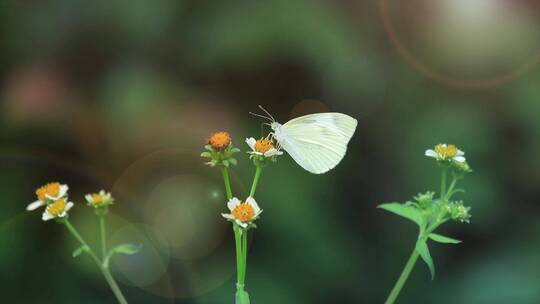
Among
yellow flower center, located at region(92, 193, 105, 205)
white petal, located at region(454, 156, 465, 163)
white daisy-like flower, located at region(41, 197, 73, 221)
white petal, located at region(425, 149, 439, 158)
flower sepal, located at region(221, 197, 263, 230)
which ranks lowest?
white daisy-like flower, located at region(41, 197, 73, 221)

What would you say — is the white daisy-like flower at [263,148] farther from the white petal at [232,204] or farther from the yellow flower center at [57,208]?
the yellow flower center at [57,208]

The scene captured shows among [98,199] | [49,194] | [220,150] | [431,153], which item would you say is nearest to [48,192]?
[49,194]

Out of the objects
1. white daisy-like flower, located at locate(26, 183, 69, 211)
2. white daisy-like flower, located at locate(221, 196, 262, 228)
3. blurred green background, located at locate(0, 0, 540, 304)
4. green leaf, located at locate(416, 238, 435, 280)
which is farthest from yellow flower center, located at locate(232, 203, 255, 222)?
blurred green background, located at locate(0, 0, 540, 304)

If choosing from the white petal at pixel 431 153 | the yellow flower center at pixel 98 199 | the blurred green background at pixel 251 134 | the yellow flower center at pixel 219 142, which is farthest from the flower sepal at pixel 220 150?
the blurred green background at pixel 251 134

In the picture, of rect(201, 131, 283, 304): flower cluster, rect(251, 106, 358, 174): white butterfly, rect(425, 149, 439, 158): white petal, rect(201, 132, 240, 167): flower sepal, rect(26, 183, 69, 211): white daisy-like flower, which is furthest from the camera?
rect(251, 106, 358, 174): white butterfly

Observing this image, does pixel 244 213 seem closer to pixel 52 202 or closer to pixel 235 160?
pixel 235 160

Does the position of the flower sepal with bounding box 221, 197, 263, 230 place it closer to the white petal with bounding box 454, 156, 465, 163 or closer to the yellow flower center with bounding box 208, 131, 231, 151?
the yellow flower center with bounding box 208, 131, 231, 151

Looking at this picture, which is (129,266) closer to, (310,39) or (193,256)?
(193,256)
